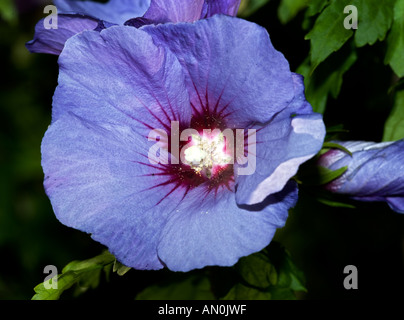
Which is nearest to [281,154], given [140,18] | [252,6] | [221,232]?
[221,232]

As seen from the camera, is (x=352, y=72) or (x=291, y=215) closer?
(x=352, y=72)

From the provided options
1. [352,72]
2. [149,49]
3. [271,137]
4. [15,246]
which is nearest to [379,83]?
[352,72]

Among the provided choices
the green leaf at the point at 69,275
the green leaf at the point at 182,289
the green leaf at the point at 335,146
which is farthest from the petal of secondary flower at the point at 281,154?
the green leaf at the point at 182,289

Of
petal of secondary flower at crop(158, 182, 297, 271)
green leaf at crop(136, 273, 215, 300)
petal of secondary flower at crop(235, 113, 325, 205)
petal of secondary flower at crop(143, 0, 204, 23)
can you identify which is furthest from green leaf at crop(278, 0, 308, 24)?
green leaf at crop(136, 273, 215, 300)

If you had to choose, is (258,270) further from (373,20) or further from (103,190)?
(373,20)

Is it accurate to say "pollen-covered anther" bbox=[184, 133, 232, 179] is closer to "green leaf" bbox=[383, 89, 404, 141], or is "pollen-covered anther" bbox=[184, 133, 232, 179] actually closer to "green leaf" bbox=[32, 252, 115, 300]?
"green leaf" bbox=[32, 252, 115, 300]

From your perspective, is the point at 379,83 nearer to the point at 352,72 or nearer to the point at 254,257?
the point at 352,72
